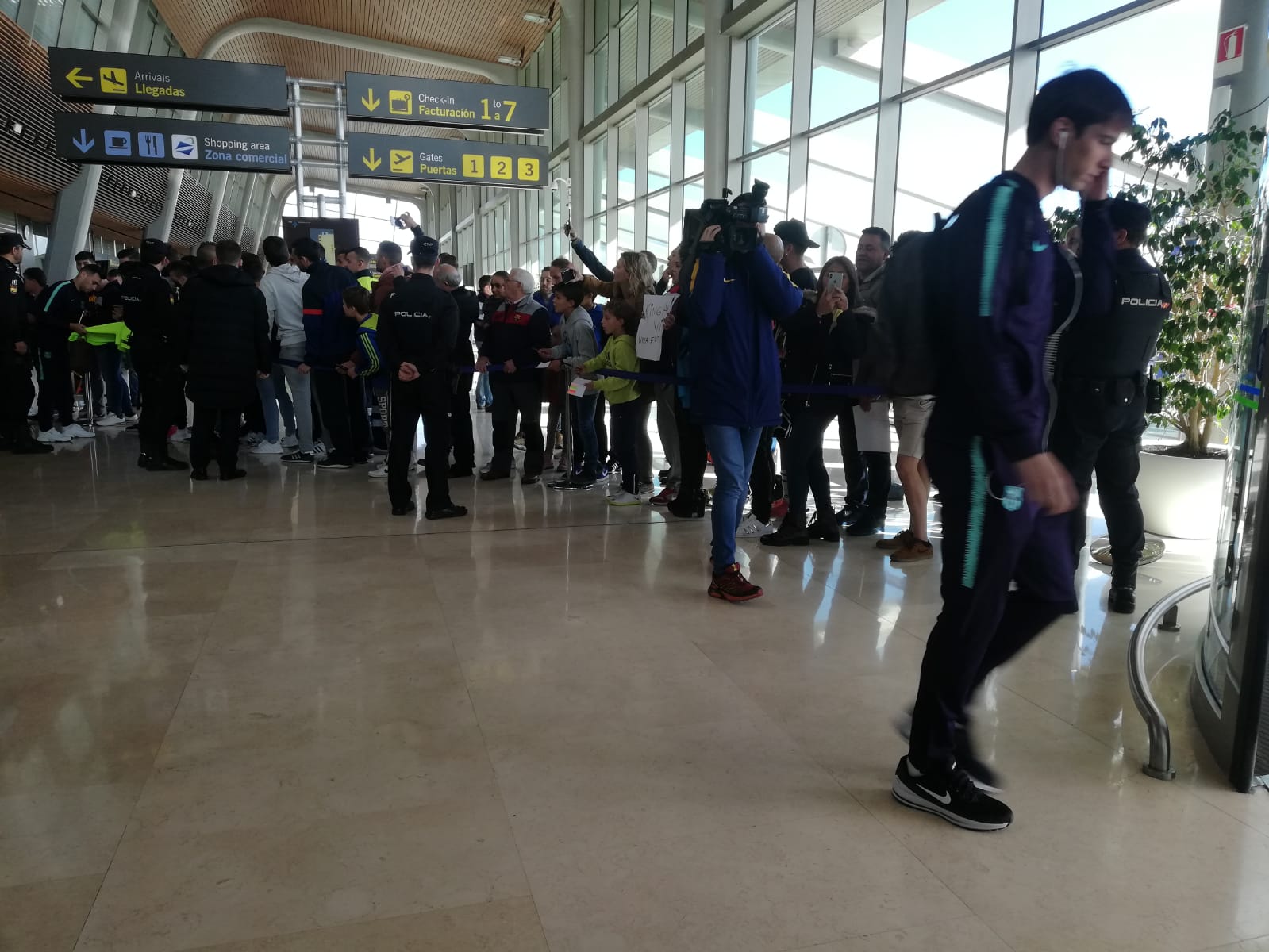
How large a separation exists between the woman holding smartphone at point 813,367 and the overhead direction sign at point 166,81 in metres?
8.26

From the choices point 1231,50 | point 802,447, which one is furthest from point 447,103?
point 1231,50

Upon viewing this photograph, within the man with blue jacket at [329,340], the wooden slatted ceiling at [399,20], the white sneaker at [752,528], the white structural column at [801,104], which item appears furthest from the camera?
the wooden slatted ceiling at [399,20]

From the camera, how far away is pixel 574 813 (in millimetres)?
2080

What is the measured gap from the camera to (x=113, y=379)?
985 cm

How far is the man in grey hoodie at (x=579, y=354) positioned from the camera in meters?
6.12

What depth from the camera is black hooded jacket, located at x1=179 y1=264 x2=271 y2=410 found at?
20.6 feet

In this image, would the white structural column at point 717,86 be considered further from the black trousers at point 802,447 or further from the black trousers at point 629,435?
the black trousers at point 802,447

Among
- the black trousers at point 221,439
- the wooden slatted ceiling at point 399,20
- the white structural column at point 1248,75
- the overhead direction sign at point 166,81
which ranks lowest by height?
the black trousers at point 221,439

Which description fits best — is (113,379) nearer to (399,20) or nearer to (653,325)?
(653,325)

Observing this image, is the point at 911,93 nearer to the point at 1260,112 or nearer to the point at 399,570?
the point at 1260,112

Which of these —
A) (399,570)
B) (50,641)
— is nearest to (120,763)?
(50,641)

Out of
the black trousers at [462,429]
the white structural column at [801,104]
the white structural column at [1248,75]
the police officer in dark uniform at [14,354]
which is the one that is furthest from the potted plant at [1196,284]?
the police officer in dark uniform at [14,354]

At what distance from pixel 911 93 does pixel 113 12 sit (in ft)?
42.8

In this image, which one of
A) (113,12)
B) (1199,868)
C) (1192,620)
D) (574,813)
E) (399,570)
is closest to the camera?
(1199,868)
